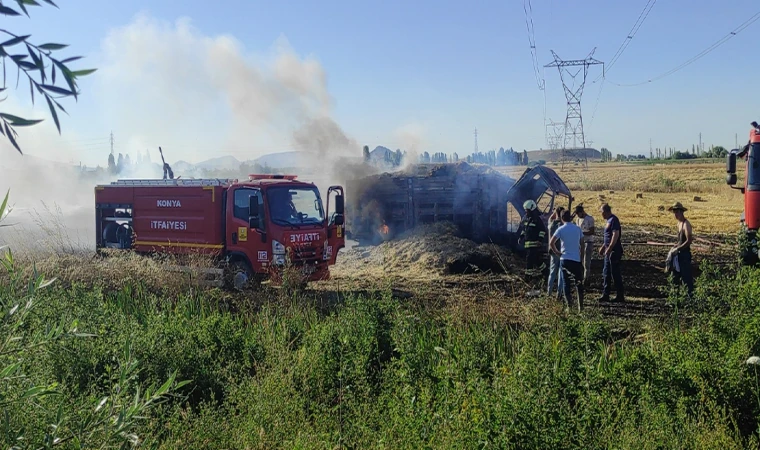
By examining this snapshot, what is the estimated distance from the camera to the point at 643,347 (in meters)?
6.07

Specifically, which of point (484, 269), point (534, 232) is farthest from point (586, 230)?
point (484, 269)

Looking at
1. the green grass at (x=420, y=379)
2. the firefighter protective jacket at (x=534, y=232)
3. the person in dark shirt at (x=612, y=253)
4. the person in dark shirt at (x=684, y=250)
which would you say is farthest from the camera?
the firefighter protective jacket at (x=534, y=232)

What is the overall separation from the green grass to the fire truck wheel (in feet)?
14.0

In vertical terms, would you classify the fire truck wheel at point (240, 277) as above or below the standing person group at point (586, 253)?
below

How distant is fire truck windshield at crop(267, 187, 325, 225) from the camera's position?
1247 centimetres

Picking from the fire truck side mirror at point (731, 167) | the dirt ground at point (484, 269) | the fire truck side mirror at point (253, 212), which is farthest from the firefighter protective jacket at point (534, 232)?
the fire truck side mirror at point (253, 212)

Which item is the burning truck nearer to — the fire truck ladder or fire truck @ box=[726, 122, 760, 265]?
fire truck @ box=[726, 122, 760, 265]

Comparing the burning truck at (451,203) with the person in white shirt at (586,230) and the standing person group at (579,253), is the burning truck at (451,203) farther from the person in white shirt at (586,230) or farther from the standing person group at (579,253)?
the standing person group at (579,253)

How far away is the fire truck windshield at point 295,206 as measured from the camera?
1247 cm

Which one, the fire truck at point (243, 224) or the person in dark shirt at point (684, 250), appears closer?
the person in dark shirt at point (684, 250)

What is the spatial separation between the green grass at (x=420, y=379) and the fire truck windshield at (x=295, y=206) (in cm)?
467

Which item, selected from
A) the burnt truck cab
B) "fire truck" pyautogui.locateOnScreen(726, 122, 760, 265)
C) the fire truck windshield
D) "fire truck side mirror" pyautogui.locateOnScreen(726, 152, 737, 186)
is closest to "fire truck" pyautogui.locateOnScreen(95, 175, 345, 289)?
the fire truck windshield

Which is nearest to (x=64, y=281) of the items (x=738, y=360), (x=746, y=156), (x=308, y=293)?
(x=308, y=293)

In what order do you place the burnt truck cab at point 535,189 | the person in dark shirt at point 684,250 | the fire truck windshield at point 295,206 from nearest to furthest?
the person in dark shirt at point 684,250
the fire truck windshield at point 295,206
the burnt truck cab at point 535,189
